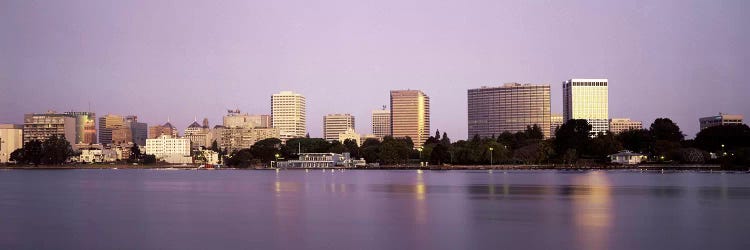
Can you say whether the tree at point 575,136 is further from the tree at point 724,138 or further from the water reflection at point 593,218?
the water reflection at point 593,218

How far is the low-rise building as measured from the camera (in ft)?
462

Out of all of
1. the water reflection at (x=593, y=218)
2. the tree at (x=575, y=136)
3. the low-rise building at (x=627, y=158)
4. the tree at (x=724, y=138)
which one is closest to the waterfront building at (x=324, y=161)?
the tree at (x=575, y=136)

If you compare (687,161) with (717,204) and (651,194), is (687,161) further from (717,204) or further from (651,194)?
(717,204)

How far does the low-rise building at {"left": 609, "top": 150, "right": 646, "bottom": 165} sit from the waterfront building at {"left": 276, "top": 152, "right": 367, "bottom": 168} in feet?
185

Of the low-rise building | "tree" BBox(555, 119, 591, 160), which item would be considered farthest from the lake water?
A: the low-rise building

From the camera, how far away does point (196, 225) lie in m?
30.1

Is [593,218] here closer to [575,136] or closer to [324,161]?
[575,136]

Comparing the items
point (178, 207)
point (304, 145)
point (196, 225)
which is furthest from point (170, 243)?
point (304, 145)

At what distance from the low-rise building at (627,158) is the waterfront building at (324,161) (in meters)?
56.5

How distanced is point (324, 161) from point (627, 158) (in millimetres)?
66597

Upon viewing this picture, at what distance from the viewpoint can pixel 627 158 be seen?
142250mm

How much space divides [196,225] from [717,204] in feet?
82.0

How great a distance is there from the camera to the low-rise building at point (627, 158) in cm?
14075

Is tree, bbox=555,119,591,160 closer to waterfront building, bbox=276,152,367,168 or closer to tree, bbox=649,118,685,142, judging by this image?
tree, bbox=649,118,685,142
